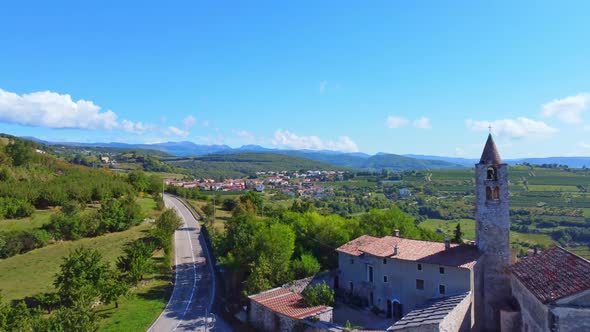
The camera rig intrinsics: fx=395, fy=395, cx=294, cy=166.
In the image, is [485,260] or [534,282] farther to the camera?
[485,260]

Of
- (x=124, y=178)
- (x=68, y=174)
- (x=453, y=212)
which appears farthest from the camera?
(x=453, y=212)

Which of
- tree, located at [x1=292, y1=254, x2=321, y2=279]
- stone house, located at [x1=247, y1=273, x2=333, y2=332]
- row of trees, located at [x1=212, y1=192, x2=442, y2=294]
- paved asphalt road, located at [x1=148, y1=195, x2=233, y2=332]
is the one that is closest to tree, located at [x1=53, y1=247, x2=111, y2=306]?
paved asphalt road, located at [x1=148, y1=195, x2=233, y2=332]

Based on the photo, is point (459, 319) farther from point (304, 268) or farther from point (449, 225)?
point (449, 225)

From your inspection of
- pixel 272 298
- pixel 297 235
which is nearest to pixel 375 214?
pixel 297 235

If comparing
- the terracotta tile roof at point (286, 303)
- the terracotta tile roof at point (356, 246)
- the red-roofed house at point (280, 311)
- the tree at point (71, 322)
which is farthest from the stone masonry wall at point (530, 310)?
the tree at point (71, 322)

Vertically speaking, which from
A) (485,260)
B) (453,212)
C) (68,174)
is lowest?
(453,212)

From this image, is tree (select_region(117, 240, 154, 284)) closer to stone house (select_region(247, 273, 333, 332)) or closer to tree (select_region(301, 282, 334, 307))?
stone house (select_region(247, 273, 333, 332))

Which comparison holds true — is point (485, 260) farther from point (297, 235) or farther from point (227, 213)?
point (227, 213)
